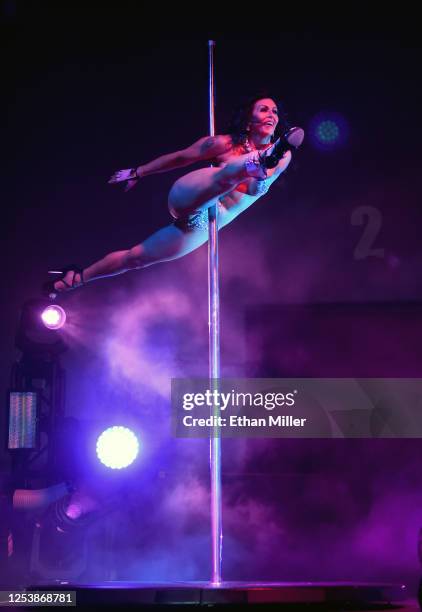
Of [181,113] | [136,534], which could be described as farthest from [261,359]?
[181,113]

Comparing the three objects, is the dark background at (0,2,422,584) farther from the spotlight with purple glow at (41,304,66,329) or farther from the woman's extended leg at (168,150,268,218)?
the woman's extended leg at (168,150,268,218)

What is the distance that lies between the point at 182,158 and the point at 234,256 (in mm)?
584

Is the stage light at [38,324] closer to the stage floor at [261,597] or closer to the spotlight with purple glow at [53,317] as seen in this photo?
the spotlight with purple glow at [53,317]

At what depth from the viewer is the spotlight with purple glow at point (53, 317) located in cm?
331

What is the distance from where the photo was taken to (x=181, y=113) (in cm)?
366

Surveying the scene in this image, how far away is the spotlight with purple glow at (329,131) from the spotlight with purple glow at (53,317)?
4.94 feet

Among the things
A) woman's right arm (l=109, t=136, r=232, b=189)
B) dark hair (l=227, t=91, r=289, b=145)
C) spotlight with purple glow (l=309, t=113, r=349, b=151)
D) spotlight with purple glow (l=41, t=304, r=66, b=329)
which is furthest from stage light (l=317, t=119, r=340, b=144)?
spotlight with purple glow (l=41, t=304, r=66, b=329)

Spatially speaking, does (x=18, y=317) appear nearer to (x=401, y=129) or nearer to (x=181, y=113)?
(x=181, y=113)

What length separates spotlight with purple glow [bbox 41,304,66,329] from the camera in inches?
130

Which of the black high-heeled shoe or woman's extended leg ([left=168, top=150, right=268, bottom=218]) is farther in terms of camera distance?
the black high-heeled shoe

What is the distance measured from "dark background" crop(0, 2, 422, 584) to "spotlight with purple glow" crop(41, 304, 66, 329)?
27 centimetres

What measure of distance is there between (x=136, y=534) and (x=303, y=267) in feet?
5.01

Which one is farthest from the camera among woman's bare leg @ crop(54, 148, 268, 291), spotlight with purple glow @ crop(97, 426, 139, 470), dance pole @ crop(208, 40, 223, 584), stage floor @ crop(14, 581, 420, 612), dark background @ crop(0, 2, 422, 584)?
dark background @ crop(0, 2, 422, 584)

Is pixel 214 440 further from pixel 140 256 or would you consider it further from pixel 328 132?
pixel 328 132
